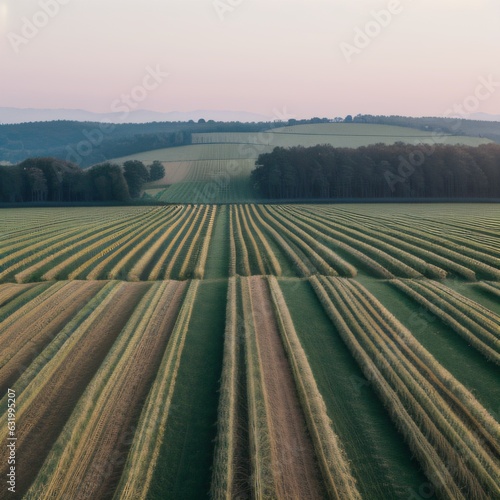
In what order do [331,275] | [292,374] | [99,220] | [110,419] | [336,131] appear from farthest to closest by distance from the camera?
[336,131] < [99,220] < [331,275] < [292,374] < [110,419]

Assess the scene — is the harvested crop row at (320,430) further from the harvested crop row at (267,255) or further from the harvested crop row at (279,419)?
the harvested crop row at (267,255)

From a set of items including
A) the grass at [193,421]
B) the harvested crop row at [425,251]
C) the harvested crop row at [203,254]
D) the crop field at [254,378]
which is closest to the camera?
the grass at [193,421]

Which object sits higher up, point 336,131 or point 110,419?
point 336,131

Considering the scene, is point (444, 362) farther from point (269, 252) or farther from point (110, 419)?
point (269, 252)

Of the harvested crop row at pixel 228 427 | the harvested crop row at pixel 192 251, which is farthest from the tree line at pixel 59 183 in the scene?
the harvested crop row at pixel 228 427

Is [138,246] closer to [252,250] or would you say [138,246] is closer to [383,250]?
[252,250]

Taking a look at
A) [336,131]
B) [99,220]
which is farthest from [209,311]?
[336,131]

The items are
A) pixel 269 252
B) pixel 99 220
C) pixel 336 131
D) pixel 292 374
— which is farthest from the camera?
pixel 336 131
